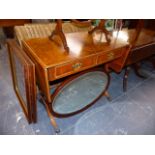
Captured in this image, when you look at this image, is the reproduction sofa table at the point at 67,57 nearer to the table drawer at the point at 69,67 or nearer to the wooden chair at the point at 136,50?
the table drawer at the point at 69,67

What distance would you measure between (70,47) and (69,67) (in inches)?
10.1

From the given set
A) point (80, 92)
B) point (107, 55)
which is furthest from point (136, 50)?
point (80, 92)

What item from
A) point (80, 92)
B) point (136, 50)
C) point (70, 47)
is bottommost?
point (80, 92)

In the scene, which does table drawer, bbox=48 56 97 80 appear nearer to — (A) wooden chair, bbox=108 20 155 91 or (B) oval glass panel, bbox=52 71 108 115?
(B) oval glass panel, bbox=52 71 108 115

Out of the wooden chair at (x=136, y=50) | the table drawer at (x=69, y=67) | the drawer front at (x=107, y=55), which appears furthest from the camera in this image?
the wooden chair at (x=136, y=50)

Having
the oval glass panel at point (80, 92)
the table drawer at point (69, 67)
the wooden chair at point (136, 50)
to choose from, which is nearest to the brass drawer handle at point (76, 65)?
the table drawer at point (69, 67)

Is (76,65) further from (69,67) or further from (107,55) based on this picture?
(107,55)

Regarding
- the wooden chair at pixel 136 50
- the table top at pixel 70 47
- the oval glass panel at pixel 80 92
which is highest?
the table top at pixel 70 47

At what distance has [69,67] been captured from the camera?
3.62 ft

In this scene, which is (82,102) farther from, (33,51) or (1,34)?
(1,34)

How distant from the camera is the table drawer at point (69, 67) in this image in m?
1.04

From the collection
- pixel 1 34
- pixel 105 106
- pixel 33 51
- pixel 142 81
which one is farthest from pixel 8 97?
pixel 1 34

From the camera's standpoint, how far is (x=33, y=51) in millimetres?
1152

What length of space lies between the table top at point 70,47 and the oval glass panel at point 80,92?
27 cm
